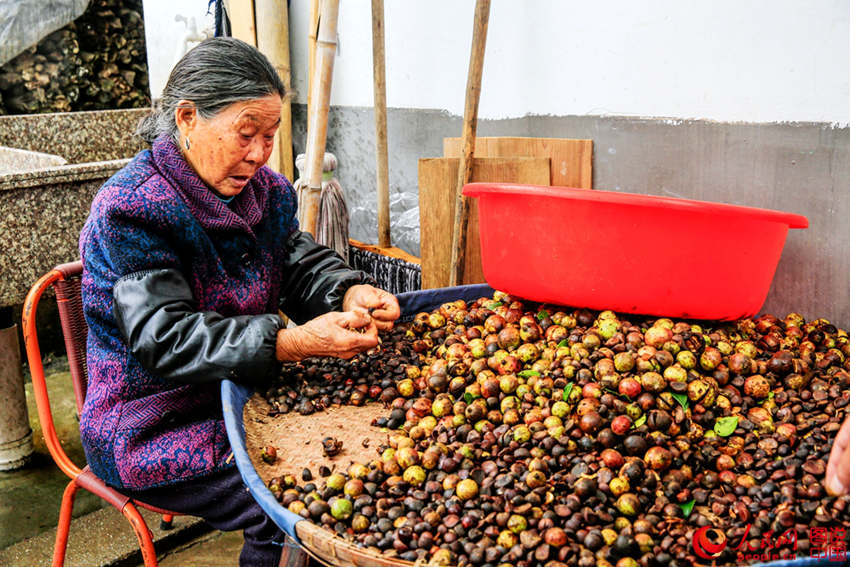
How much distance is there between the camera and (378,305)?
201 cm

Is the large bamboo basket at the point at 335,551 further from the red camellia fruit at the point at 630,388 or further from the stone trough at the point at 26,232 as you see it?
the stone trough at the point at 26,232

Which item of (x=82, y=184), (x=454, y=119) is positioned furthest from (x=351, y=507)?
(x=454, y=119)

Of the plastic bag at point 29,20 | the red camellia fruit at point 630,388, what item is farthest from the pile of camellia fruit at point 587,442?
the plastic bag at point 29,20

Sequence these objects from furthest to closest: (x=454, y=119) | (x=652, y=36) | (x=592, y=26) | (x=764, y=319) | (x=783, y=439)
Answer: (x=454, y=119) < (x=592, y=26) < (x=652, y=36) < (x=764, y=319) < (x=783, y=439)

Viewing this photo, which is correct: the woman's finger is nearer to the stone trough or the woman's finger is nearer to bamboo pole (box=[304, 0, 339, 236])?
bamboo pole (box=[304, 0, 339, 236])

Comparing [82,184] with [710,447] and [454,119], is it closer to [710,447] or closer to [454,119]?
[454,119]

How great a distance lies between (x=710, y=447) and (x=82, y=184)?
113 inches

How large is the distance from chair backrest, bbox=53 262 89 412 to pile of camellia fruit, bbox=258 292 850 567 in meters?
0.78

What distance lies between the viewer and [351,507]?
1.32m

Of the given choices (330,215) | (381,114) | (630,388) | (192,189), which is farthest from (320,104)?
(630,388)

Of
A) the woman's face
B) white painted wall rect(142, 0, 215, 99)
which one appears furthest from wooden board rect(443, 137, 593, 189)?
white painted wall rect(142, 0, 215, 99)

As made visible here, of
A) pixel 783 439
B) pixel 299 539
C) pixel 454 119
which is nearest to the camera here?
pixel 299 539

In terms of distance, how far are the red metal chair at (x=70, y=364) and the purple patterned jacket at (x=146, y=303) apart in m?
0.15

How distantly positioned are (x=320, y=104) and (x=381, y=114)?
0.45 meters
